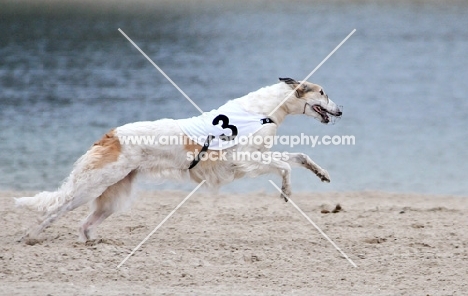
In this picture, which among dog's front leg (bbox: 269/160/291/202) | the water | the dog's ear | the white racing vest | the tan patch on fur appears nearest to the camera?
the tan patch on fur

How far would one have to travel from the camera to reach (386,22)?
52125 mm

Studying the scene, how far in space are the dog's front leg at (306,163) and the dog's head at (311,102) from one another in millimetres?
556

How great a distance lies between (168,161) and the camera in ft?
33.1

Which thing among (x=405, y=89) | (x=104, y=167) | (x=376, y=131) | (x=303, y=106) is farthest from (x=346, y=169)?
(x=405, y=89)

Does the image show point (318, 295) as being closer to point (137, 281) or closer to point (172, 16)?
point (137, 281)

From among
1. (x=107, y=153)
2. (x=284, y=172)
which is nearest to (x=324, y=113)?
(x=284, y=172)

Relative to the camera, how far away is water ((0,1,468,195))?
58.4ft

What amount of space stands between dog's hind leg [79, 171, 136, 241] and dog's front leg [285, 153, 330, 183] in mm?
2071

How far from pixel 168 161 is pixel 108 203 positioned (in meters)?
1.02

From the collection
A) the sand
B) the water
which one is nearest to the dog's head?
the sand

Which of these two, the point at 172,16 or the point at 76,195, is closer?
the point at 76,195

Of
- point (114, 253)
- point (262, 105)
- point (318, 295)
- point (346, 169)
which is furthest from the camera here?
point (346, 169)

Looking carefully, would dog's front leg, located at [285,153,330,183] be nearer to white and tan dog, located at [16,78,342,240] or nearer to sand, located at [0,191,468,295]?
white and tan dog, located at [16,78,342,240]

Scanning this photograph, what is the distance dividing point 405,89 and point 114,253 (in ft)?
68.5
